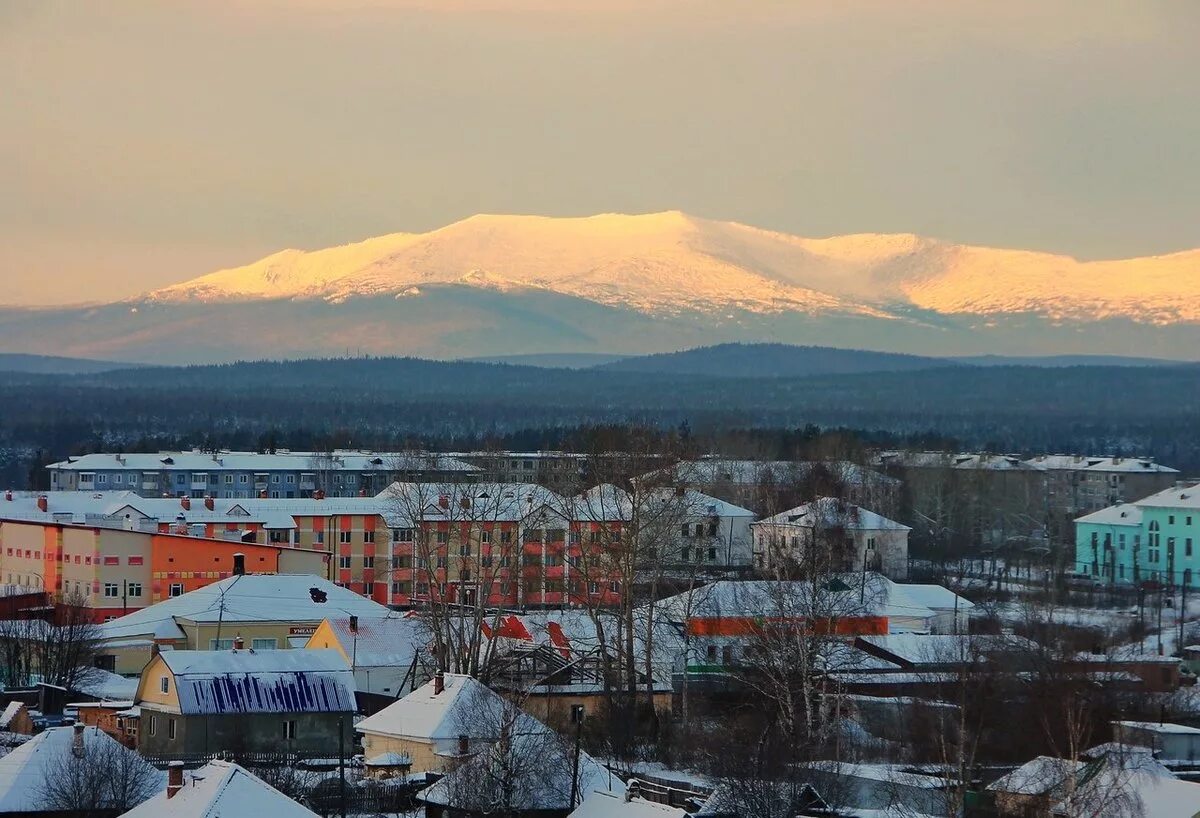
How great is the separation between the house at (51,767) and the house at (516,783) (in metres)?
3.88

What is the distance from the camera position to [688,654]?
42031mm

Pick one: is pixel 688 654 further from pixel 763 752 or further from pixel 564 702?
pixel 763 752

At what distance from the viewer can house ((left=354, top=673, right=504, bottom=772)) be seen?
104 feet

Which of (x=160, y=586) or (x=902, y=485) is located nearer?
(x=160, y=586)

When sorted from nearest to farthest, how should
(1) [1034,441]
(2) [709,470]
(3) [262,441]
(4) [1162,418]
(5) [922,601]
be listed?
(5) [922,601] → (2) [709,470] → (3) [262,441] → (1) [1034,441] → (4) [1162,418]

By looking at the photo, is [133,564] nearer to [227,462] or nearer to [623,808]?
[623,808]

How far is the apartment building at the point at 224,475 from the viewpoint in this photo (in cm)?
9269

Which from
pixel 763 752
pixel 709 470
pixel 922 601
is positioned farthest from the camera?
pixel 709 470

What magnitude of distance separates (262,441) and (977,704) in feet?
289

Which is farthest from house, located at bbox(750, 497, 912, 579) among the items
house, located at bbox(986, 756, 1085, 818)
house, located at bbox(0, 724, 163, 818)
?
house, located at bbox(0, 724, 163, 818)

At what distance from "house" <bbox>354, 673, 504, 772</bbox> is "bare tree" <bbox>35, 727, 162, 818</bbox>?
4.49m

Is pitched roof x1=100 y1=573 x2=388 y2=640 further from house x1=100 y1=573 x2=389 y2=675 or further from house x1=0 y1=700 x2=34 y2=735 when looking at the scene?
house x1=0 y1=700 x2=34 y2=735

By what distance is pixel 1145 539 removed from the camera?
3039 inches

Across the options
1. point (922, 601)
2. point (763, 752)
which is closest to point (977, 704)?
point (763, 752)
